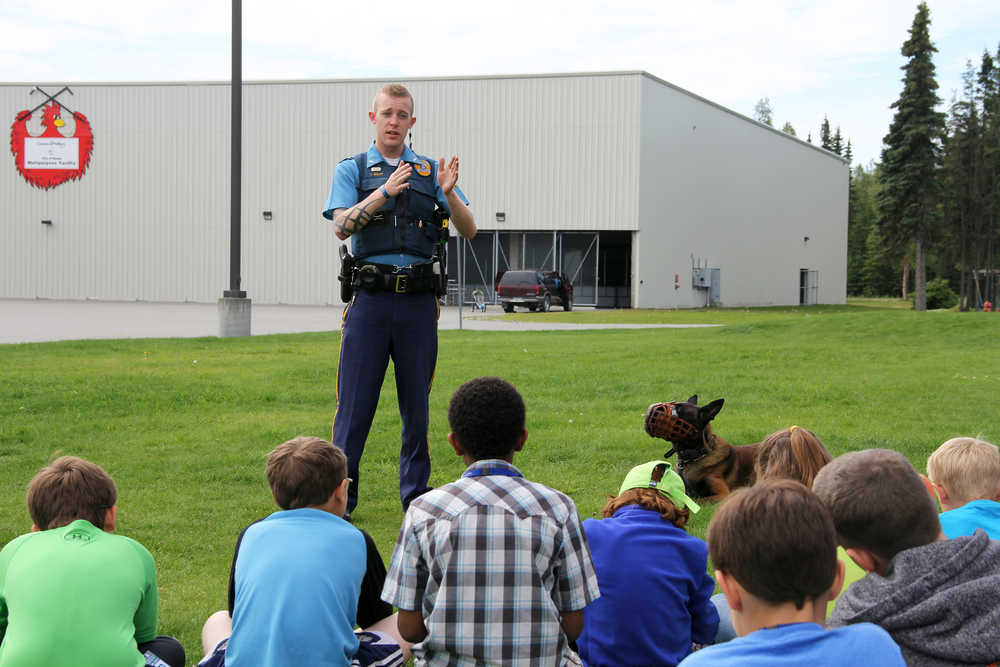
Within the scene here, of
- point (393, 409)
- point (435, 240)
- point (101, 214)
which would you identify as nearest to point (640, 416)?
point (393, 409)

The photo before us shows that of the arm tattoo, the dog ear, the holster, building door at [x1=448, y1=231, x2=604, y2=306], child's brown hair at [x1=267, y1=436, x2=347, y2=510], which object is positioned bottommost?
the dog ear

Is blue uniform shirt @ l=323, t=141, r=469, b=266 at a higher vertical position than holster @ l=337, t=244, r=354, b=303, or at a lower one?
higher

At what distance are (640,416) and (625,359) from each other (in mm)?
4935

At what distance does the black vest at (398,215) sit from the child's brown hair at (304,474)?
2.41 meters

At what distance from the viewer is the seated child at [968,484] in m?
3.10

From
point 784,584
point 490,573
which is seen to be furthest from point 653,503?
point 784,584

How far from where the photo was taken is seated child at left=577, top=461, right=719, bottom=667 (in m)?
3.09

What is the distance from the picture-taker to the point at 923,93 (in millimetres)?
50656

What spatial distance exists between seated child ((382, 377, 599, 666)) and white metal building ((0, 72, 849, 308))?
3938cm

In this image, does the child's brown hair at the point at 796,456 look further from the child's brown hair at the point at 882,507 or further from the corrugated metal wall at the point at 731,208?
the corrugated metal wall at the point at 731,208

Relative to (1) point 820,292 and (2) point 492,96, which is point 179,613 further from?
(1) point 820,292

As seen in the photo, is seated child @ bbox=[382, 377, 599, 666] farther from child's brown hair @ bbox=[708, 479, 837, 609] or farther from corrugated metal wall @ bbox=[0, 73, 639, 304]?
corrugated metal wall @ bbox=[0, 73, 639, 304]

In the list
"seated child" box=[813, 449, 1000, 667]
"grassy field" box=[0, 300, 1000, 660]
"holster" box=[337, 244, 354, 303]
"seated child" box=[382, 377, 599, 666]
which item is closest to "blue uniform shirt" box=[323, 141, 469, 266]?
"holster" box=[337, 244, 354, 303]

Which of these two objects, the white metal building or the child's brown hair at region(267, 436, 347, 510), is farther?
the white metal building
